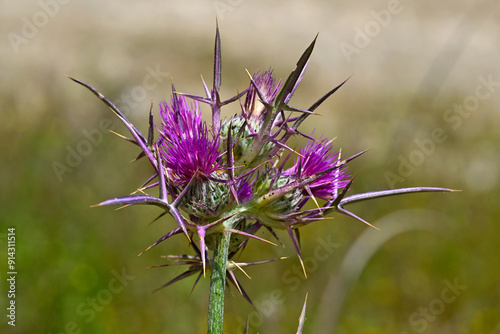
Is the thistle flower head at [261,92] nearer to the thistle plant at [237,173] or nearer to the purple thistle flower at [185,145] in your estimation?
the thistle plant at [237,173]

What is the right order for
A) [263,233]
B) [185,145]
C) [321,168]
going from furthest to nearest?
1. [263,233]
2. [321,168]
3. [185,145]

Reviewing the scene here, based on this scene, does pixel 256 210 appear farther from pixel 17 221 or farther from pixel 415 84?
pixel 415 84

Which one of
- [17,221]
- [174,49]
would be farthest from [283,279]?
[174,49]

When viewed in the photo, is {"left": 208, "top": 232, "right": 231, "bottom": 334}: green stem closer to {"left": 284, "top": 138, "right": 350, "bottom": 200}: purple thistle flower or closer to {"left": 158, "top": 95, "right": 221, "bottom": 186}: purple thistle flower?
{"left": 158, "top": 95, "right": 221, "bottom": 186}: purple thistle flower

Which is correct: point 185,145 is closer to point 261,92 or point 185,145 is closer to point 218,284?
point 261,92

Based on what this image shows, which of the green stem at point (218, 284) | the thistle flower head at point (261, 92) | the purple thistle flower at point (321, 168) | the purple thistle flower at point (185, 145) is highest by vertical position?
the thistle flower head at point (261, 92)

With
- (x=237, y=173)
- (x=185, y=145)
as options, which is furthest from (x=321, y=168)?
(x=185, y=145)

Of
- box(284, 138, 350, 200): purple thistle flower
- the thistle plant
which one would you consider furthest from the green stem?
box(284, 138, 350, 200): purple thistle flower

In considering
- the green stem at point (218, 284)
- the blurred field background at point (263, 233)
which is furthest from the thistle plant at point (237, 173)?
the blurred field background at point (263, 233)
